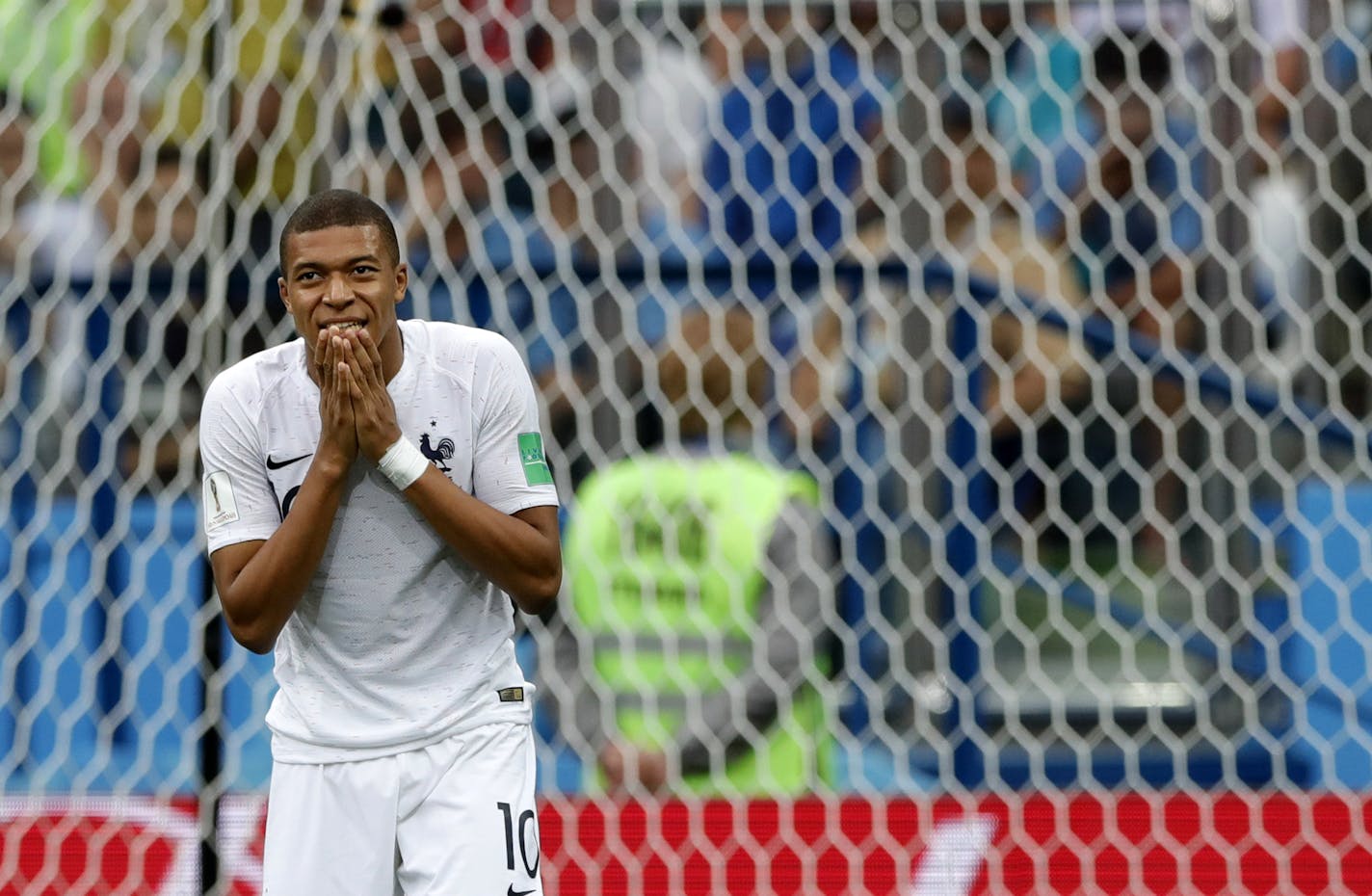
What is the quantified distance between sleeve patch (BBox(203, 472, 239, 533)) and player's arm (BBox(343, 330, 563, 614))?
0.19 metres

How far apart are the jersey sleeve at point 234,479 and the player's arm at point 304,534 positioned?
83mm

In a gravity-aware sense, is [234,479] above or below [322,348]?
below

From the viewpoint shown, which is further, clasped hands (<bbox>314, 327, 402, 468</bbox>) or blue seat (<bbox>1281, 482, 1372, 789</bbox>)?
blue seat (<bbox>1281, 482, 1372, 789</bbox>)

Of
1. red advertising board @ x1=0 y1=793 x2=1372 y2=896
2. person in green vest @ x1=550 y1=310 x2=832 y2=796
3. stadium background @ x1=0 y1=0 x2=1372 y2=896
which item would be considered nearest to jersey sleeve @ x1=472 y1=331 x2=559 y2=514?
red advertising board @ x1=0 y1=793 x2=1372 y2=896

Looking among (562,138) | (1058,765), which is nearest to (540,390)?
(562,138)

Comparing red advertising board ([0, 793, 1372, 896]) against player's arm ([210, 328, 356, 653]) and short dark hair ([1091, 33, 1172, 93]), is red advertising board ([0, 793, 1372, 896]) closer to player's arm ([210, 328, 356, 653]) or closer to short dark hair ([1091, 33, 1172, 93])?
player's arm ([210, 328, 356, 653])

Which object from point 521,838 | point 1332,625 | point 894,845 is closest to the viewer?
point 521,838

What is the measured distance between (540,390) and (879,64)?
3.51 feet

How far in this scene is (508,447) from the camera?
6.36ft

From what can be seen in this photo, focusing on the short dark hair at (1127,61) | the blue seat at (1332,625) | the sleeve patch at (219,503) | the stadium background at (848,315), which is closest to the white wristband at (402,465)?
the sleeve patch at (219,503)

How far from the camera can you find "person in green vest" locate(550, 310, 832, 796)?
331 cm

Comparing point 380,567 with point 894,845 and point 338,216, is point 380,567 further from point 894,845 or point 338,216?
point 894,845

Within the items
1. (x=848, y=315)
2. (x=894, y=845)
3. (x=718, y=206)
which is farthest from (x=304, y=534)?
(x=718, y=206)

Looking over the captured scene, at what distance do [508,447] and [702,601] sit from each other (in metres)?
1.59
